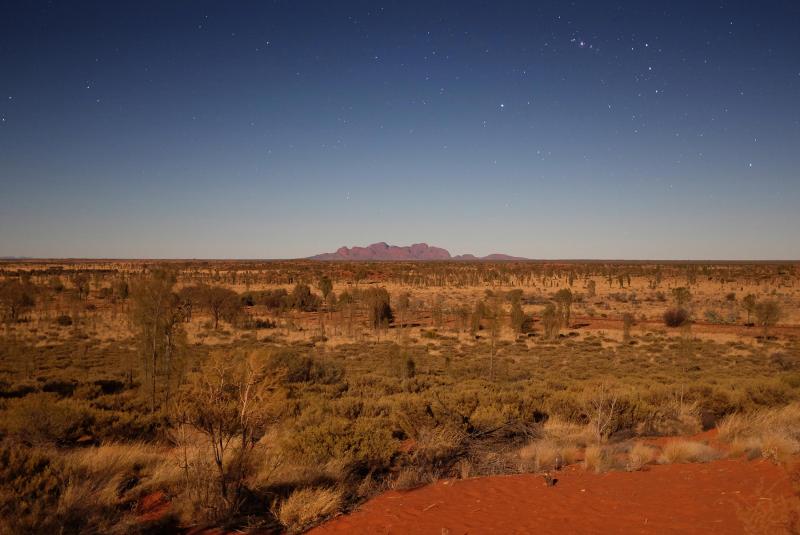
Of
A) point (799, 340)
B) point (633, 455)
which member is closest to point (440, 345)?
point (633, 455)

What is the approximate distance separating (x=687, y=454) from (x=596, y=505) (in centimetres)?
336

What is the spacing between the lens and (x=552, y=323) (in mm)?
32875

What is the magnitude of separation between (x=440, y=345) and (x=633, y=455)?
2148 cm

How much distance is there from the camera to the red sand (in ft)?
19.0

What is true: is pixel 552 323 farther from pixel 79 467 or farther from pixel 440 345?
pixel 79 467

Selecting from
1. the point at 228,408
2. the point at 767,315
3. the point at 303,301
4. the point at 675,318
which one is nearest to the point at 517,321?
the point at 675,318

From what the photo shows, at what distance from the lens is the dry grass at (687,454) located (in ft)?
27.9

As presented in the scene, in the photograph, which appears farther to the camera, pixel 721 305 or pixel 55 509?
pixel 721 305

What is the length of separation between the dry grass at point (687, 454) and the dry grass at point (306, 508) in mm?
6357

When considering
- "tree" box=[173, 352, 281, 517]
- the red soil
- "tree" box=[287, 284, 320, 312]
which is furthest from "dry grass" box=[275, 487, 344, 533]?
"tree" box=[287, 284, 320, 312]

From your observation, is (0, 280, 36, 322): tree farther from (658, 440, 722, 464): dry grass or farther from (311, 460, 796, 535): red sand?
(658, 440, 722, 464): dry grass

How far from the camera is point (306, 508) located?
6113 mm

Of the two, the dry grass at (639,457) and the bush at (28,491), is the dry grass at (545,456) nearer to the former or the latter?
the dry grass at (639,457)

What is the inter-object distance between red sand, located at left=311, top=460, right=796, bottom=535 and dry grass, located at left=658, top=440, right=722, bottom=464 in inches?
22.9
